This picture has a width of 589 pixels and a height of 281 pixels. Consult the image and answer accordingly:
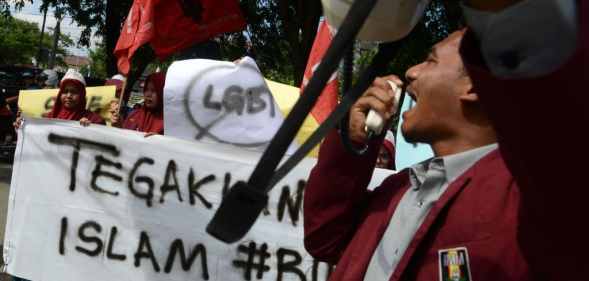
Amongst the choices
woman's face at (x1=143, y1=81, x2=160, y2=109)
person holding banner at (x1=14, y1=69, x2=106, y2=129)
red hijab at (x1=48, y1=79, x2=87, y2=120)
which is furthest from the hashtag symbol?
red hijab at (x1=48, y1=79, x2=87, y2=120)

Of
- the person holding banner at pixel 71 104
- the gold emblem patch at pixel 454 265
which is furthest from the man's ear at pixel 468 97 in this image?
the person holding banner at pixel 71 104

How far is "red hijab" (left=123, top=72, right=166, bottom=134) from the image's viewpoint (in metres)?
4.95

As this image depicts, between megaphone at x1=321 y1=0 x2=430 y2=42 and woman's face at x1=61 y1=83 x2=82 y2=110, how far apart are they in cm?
460

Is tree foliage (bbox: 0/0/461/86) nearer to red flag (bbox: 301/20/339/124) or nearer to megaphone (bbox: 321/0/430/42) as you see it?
red flag (bbox: 301/20/339/124)

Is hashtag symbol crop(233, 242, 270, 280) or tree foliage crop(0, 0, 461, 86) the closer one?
hashtag symbol crop(233, 242, 270, 280)

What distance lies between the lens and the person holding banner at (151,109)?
5.02m

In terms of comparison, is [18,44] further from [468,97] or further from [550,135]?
[550,135]

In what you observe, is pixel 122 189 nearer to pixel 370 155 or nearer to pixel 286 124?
pixel 370 155

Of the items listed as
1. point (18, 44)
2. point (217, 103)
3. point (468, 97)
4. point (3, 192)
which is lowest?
point (18, 44)

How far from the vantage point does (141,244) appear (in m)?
4.21

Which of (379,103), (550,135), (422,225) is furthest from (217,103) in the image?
(550,135)

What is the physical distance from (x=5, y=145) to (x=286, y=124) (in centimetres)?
1397

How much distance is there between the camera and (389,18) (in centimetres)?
98

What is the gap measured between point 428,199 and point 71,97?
424cm
